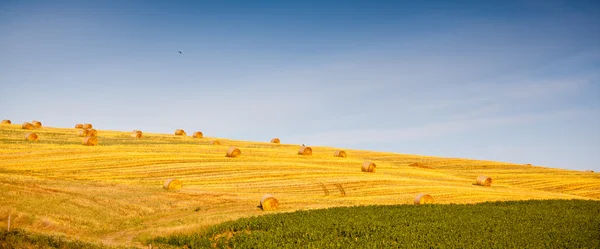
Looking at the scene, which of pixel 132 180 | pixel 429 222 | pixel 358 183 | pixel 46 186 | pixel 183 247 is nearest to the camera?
pixel 183 247

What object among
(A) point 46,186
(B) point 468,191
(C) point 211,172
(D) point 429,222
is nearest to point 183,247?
(D) point 429,222

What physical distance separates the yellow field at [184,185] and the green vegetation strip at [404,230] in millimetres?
2178

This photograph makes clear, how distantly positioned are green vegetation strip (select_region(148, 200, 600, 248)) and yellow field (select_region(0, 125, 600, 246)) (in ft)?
7.15

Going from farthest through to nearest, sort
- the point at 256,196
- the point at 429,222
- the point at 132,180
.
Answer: the point at 132,180, the point at 256,196, the point at 429,222

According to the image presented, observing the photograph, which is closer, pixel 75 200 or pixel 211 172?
pixel 75 200

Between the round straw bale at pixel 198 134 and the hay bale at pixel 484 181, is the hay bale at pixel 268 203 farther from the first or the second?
the round straw bale at pixel 198 134

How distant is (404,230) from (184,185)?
1683 centimetres

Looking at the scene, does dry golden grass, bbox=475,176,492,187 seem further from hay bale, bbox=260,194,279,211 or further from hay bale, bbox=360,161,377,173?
hay bale, bbox=260,194,279,211

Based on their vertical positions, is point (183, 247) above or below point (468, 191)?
below

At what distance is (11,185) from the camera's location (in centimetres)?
2498

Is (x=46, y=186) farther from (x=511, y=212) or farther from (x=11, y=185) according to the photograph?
(x=511, y=212)

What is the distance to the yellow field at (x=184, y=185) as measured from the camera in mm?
22250

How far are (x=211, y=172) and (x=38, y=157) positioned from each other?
45.5ft

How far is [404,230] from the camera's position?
19766mm
